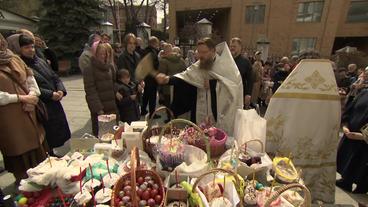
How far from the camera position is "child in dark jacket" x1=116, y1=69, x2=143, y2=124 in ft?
13.1

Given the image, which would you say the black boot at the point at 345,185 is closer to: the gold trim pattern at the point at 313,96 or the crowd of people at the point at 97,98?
the crowd of people at the point at 97,98

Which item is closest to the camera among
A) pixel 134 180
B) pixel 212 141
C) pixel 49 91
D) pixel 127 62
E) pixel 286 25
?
pixel 134 180

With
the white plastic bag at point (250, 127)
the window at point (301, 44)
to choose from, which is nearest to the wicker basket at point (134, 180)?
the white plastic bag at point (250, 127)

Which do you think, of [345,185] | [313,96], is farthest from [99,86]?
[345,185]

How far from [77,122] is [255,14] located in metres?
18.5

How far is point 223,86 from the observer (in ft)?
8.70

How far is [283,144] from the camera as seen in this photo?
2.55m

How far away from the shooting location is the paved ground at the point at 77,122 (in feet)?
9.68

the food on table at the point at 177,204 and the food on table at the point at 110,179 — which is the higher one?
the food on table at the point at 110,179

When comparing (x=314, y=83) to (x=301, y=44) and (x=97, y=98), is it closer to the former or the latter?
(x=97, y=98)

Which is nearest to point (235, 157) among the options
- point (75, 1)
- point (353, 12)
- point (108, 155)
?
point (108, 155)

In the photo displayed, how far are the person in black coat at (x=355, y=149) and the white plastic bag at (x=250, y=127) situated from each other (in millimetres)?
1341

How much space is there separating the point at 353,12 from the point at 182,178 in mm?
24010

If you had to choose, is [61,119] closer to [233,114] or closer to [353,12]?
[233,114]
